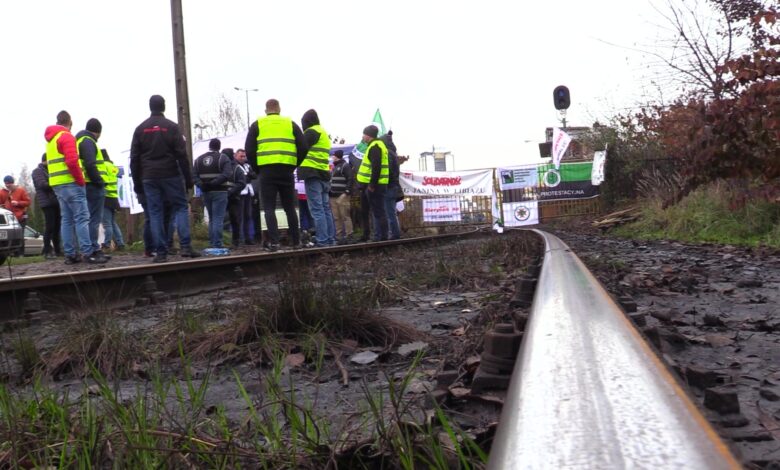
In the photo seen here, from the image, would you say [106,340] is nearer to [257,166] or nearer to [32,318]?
[32,318]

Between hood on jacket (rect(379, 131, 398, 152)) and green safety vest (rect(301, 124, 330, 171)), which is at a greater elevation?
hood on jacket (rect(379, 131, 398, 152))

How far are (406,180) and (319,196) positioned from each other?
10674mm

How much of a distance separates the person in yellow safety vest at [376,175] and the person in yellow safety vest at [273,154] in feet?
7.18

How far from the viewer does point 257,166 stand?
911 cm

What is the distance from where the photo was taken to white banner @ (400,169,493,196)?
20.6 meters

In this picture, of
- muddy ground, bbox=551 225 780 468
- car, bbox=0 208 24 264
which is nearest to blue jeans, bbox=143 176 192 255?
car, bbox=0 208 24 264

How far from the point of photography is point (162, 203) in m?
8.23

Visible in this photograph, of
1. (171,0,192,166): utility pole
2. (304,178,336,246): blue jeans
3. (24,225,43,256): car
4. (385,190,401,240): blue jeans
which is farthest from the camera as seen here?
(24,225,43,256): car

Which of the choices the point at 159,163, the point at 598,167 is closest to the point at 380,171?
the point at 159,163

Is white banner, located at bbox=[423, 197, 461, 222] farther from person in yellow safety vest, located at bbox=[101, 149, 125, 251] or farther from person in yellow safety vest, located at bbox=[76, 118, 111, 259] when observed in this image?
person in yellow safety vest, located at bbox=[76, 118, 111, 259]

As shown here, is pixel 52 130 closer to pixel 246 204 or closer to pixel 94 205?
pixel 94 205

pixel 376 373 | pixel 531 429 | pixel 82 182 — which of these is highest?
pixel 82 182

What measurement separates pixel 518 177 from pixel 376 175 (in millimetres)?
12013

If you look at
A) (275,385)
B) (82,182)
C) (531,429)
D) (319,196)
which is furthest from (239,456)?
(319,196)
